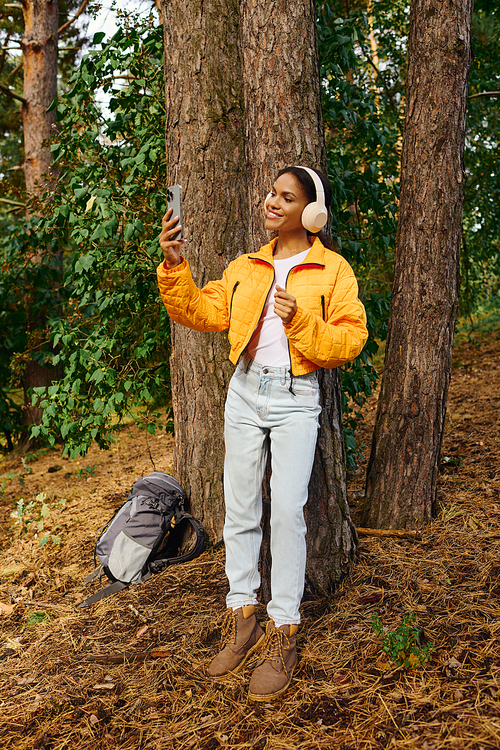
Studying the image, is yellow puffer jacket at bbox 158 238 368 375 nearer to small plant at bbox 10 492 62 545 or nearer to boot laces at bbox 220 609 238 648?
boot laces at bbox 220 609 238 648

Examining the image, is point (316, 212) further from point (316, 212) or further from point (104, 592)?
point (104, 592)

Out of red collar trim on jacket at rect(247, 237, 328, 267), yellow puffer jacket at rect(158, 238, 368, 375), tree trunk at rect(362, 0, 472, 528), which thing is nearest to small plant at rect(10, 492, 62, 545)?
tree trunk at rect(362, 0, 472, 528)

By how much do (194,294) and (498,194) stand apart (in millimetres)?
6123

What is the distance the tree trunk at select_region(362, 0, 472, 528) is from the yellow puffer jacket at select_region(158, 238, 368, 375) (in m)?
1.16

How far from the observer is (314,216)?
234cm

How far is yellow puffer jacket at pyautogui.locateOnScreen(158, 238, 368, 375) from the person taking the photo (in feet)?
7.11

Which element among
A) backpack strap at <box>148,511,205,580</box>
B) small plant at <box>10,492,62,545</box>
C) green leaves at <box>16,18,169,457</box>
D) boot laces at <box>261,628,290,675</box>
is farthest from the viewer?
small plant at <box>10,492,62,545</box>

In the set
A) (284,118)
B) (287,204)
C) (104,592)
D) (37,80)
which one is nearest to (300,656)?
(104,592)

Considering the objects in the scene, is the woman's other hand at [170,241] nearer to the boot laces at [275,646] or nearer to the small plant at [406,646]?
the boot laces at [275,646]

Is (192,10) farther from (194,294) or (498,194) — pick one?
(498,194)

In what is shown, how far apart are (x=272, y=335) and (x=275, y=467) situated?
0.57 metres

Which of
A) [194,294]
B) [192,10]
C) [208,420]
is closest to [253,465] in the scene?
[194,294]

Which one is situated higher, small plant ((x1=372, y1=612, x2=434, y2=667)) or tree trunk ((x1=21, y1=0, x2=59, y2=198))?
tree trunk ((x1=21, y1=0, x2=59, y2=198))

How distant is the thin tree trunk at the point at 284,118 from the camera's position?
2.69 meters
